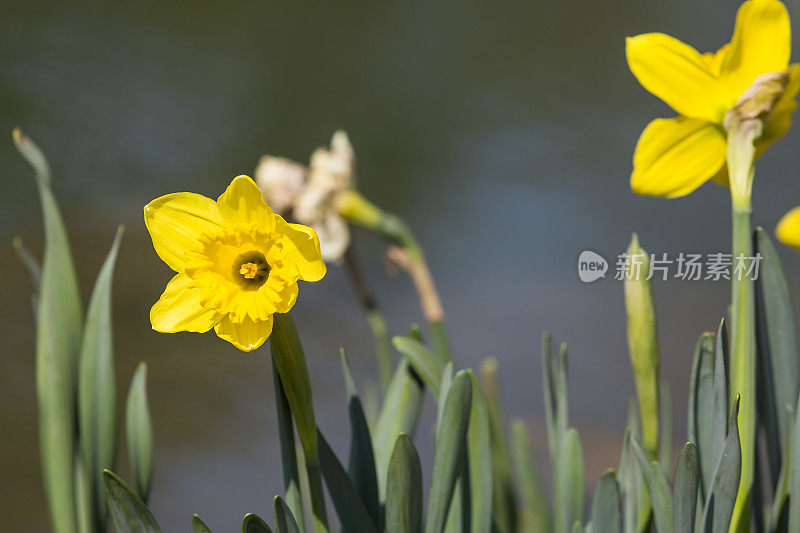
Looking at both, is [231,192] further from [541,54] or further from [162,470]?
[541,54]

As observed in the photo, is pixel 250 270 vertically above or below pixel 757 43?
below

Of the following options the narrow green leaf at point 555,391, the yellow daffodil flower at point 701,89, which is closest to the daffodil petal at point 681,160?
the yellow daffodil flower at point 701,89

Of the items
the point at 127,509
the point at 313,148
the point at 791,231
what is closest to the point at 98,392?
the point at 127,509

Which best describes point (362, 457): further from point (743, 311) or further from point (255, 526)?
point (743, 311)

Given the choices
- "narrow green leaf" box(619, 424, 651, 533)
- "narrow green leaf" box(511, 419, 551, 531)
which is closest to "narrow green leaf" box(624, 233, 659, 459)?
"narrow green leaf" box(619, 424, 651, 533)

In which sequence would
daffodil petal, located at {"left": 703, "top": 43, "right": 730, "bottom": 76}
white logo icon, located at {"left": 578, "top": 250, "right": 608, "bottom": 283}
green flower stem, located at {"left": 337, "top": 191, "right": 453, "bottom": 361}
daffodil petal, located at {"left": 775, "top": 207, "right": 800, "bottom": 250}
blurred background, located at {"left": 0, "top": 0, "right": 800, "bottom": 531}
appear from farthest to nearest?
blurred background, located at {"left": 0, "top": 0, "right": 800, "bottom": 531}, green flower stem, located at {"left": 337, "top": 191, "right": 453, "bottom": 361}, white logo icon, located at {"left": 578, "top": 250, "right": 608, "bottom": 283}, daffodil petal, located at {"left": 703, "top": 43, "right": 730, "bottom": 76}, daffodil petal, located at {"left": 775, "top": 207, "right": 800, "bottom": 250}

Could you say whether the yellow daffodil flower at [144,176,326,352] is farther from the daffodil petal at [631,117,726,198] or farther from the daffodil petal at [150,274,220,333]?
the daffodil petal at [631,117,726,198]
